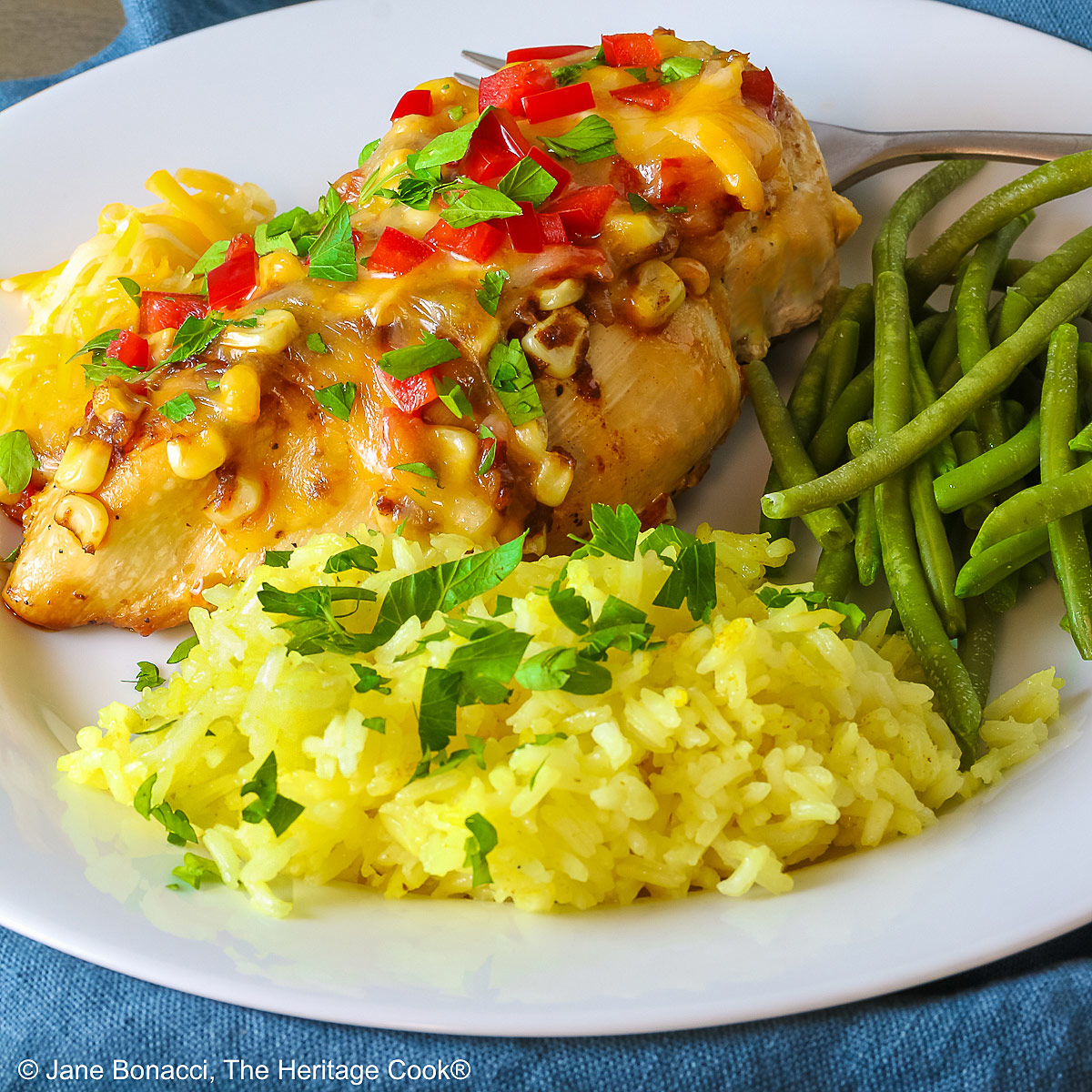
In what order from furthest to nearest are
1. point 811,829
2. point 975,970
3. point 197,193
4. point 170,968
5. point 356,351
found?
point 197,193 → point 356,351 → point 975,970 → point 811,829 → point 170,968

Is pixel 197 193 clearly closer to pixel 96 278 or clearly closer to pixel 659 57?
pixel 96 278

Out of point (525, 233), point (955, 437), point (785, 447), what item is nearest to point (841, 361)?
point (785, 447)

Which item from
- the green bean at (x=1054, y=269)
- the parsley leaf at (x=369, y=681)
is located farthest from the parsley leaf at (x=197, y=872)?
the green bean at (x=1054, y=269)

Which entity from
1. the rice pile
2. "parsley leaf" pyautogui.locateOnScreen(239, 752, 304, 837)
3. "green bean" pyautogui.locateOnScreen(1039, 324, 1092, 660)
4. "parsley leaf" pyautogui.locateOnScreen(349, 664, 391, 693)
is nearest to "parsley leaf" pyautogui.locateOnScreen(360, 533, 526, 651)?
the rice pile

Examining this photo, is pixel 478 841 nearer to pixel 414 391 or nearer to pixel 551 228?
pixel 414 391

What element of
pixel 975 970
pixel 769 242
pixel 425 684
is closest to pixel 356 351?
pixel 425 684

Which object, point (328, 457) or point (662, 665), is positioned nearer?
point (662, 665)

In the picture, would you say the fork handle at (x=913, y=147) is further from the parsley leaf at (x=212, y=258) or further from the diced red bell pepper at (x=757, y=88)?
the parsley leaf at (x=212, y=258)

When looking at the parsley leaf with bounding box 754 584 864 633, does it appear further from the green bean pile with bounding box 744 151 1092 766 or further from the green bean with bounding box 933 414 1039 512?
the green bean with bounding box 933 414 1039 512
